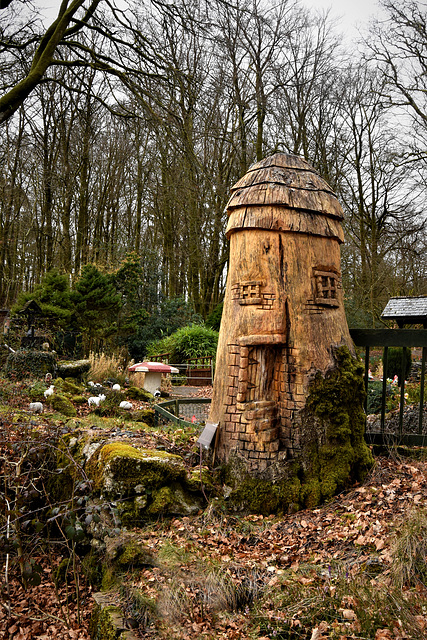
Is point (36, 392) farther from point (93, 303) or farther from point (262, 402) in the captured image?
point (93, 303)

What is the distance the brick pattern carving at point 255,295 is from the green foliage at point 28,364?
6.35 meters

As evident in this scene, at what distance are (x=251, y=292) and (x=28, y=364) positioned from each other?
6.95m

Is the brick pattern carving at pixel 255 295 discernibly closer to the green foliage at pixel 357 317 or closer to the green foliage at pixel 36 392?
the green foliage at pixel 36 392

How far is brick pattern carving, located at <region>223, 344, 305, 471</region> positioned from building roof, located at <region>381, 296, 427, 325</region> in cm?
1031

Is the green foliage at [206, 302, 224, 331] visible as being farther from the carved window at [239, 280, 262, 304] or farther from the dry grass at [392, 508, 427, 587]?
the dry grass at [392, 508, 427, 587]

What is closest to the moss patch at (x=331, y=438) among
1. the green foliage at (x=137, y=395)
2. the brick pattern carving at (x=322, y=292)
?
the brick pattern carving at (x=322, y=292)

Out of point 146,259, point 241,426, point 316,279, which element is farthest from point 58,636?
point 146,259

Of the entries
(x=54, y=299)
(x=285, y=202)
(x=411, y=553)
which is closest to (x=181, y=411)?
(x=54, y=299)

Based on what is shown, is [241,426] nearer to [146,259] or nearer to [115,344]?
[115,344]

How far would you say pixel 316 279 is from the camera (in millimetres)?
4773

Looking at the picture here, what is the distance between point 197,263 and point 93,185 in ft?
23.7

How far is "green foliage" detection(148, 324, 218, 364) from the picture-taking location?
55.1ft

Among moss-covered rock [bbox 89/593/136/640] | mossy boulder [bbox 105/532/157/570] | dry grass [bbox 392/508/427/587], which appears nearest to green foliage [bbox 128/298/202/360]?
mossy boulder [bbox 105/532/157/570]

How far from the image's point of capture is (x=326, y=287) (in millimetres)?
4816
